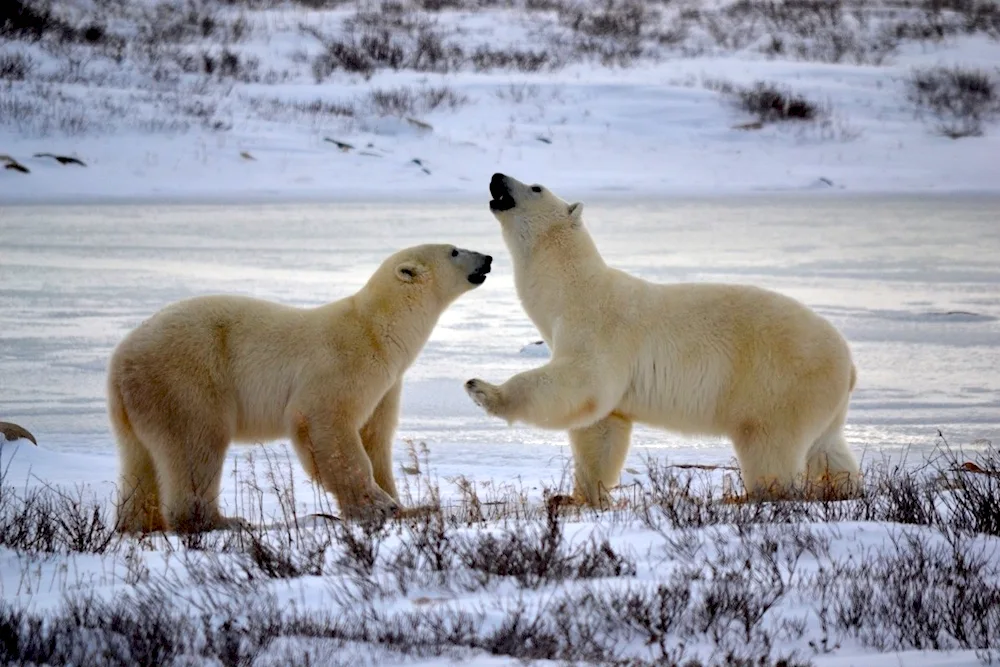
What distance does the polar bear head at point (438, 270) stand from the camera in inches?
188

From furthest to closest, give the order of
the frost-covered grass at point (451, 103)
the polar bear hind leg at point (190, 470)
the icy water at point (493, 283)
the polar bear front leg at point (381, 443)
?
1. the frost-covered grass at point (451, 103)
2. the icy water at point (493, 283)
3. the polar bear front leg at point (381, 443)
4. the polar bear hind leg at point (190, 470)

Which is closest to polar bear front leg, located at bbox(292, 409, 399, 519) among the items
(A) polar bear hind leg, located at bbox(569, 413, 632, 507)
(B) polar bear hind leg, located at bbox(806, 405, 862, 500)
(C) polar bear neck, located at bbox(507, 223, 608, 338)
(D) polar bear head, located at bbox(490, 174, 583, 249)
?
(A) polar bear hind leg, located at bbox(569, 413, 632, 507)

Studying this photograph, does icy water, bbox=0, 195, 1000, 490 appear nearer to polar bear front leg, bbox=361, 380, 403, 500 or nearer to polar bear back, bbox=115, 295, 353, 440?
polar bear front leg, bbox=361, 380, 403, 500

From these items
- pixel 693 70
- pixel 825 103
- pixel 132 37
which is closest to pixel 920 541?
pixel 825 103

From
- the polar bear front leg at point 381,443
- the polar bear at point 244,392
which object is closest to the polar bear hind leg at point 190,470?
the polar bear at point 244,392

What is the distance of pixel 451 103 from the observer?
58.7ft

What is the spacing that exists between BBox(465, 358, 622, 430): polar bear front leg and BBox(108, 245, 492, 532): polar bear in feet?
1.40

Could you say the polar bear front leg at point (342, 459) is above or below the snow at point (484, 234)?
above

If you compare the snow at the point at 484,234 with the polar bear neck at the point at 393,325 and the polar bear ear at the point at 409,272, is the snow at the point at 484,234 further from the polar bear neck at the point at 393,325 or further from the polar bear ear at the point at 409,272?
the polar bear ear at the point at 409,272

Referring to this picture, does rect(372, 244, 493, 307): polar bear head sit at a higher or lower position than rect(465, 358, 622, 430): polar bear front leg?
higher

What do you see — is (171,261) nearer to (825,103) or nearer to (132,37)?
(825,103)

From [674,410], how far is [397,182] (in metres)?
10.7

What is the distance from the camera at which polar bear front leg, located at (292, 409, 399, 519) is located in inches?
173

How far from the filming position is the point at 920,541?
11.4 ft
